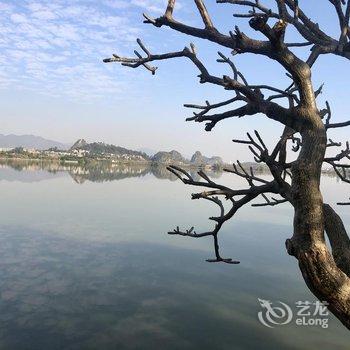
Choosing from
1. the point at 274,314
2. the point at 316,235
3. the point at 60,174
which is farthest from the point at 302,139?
the point at 60,174

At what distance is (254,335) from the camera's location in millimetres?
13273

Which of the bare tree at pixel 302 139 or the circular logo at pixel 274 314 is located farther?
the circular logo at pixel 274 314

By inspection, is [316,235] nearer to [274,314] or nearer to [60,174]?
[274,314]

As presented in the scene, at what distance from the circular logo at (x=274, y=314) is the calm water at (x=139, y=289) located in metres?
0.32

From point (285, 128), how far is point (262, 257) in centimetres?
2076

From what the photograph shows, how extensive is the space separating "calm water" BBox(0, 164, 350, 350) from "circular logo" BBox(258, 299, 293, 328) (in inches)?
12.6

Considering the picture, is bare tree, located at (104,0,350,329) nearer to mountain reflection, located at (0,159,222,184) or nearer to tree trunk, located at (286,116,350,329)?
tree trunk, located at (286,116,350,329)

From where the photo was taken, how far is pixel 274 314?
15.9 m

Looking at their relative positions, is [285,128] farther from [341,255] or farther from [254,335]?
[254,335]

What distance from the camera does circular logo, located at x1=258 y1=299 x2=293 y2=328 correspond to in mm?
14648

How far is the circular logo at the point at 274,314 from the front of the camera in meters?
14.6

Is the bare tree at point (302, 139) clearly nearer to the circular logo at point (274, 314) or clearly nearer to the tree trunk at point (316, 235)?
the tree trunk at point (316, 235)

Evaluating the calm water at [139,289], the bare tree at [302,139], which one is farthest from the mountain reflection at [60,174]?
the bare tree at [302,139]

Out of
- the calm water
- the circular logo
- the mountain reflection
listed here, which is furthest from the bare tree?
the mountain reflection
